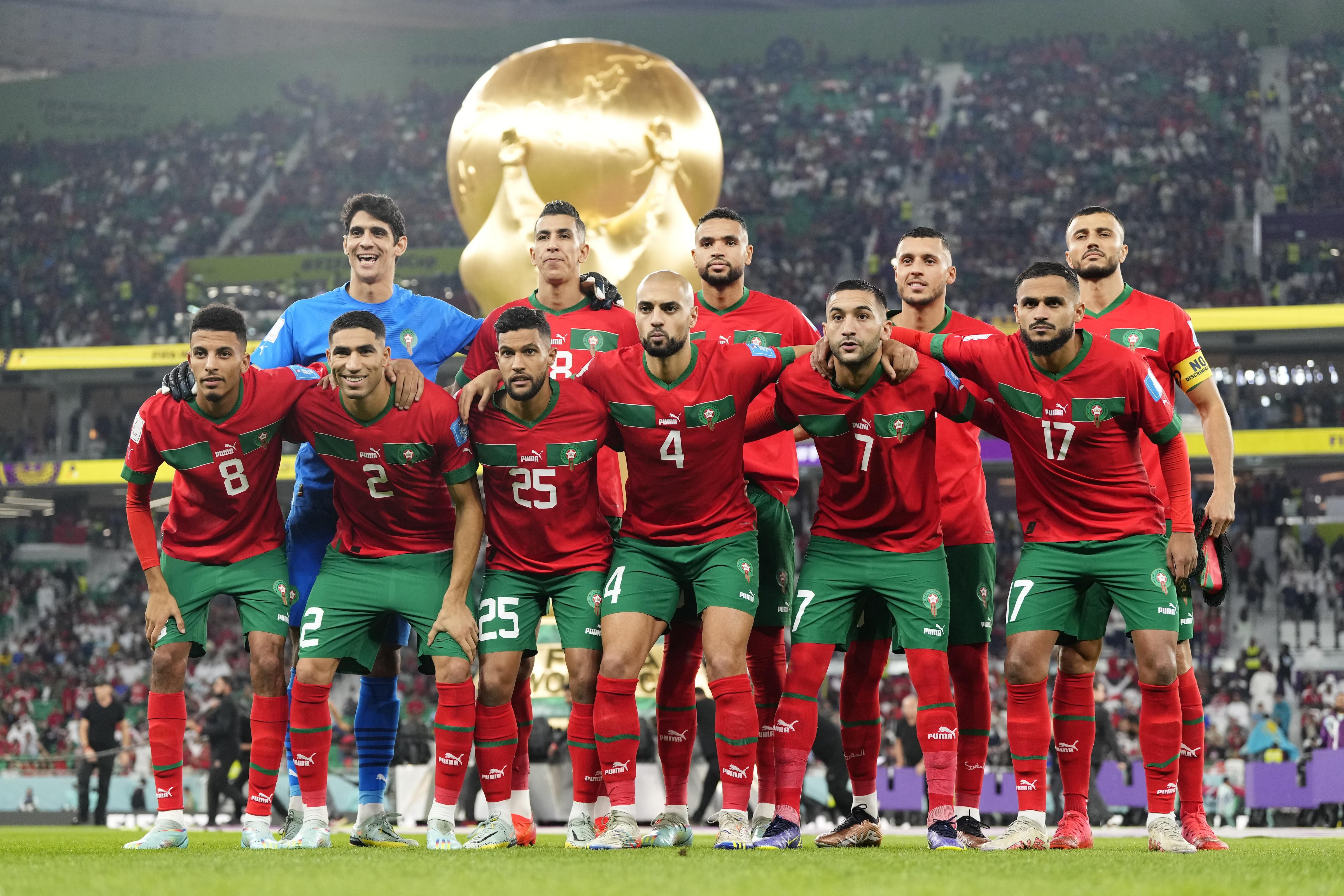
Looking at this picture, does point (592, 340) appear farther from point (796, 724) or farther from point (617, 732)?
point (796, 724)

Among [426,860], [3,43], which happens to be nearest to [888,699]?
[426,860]

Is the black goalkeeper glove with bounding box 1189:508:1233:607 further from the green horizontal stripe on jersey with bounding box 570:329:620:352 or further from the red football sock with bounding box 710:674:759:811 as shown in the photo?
the green horizontal stripe on jersey with bounding box 570:329:620:352

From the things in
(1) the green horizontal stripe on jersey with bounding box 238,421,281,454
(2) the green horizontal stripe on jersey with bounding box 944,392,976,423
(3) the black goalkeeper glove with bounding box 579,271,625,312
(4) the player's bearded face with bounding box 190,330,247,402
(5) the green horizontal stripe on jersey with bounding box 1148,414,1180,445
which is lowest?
(1) the green horizontal stripe on jersey with bounding box 238,421,281,454

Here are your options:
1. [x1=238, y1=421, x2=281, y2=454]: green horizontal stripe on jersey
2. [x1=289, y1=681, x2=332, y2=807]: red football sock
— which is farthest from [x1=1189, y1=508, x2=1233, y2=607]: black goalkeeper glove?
[x1=238, y1=421, x2=281, y2=454]: green horizontal stripe on jersey

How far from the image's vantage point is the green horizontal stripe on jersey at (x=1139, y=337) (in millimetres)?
5906

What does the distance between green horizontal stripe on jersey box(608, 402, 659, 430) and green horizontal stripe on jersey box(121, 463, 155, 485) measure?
1.95m

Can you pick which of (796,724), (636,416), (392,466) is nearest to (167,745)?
(392,466)

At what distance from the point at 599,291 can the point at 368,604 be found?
171 centimetres

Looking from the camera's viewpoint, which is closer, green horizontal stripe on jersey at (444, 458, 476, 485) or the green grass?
the green grass

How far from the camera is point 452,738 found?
536cm

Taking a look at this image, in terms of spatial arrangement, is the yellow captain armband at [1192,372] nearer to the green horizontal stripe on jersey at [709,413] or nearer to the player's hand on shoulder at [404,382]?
the green horizontal stripe on jersey at [709,413]

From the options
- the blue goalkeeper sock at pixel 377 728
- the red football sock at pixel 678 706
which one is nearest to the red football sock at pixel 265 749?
the blue goalkeeper sock at pixel 377 728

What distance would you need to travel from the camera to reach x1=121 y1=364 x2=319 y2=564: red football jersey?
5570 mm

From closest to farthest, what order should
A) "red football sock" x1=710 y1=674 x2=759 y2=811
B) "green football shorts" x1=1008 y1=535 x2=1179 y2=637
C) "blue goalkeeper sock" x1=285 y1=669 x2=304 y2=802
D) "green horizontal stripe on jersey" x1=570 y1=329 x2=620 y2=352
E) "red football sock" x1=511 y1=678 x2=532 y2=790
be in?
"red football sock" x1=710 y1=674 x2=759 y2=811
"green football shorts" x1=1008 y1=535 x2=1179 y2=637
"blue goalkeeper sock" x1=285 y1=669 x2=304 y2=802
"red football sock" x1=511 y1=678 x2=532 y2=790
"green horizontal stripe on jersey" x1=570 y1=329 x2=620 y2=352
